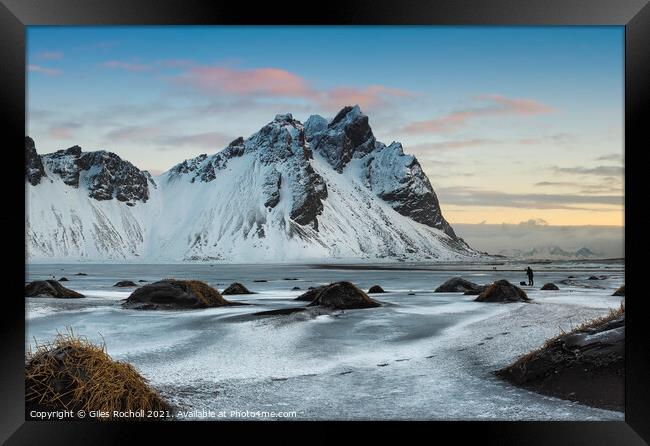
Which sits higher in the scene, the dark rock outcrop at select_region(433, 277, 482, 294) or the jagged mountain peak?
the jagged mountain peak

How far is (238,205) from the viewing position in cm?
2694

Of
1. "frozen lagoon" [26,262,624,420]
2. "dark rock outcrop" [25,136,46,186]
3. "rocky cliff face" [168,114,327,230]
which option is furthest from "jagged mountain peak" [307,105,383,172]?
"dark rock outcrop" [25,136,46,186]

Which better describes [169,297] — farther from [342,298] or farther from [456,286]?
[456,286]

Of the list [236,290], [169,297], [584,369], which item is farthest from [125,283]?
[584,369]

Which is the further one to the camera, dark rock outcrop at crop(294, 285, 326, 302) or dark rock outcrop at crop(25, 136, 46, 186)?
dark rock outcrop at crop(294, 285, 326, 302)

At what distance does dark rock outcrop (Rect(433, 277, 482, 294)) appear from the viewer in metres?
10.3

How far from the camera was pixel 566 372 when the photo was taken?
5.15m

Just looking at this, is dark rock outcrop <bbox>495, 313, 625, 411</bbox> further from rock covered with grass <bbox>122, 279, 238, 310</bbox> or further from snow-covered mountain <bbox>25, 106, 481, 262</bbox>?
rock covered with grass <bbox>122, 279, 238, 310</bbox>

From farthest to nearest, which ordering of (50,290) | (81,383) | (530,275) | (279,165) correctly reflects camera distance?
(279,165) → (530,275) → (50,290) → (81,383)

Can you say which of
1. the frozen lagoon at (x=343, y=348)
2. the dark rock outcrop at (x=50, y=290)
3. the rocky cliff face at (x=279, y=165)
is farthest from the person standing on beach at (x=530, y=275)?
the dark rock outcrop at (x=50, y=290)

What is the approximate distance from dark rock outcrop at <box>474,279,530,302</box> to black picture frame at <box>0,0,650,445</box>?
3871 millimetres

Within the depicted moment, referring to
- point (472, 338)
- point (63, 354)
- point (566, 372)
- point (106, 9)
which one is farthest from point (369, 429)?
point (106, 9)

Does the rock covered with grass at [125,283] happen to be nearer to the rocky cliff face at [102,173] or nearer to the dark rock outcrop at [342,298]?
the rocky cliff face at [102,173]

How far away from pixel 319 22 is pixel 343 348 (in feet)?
12.8
